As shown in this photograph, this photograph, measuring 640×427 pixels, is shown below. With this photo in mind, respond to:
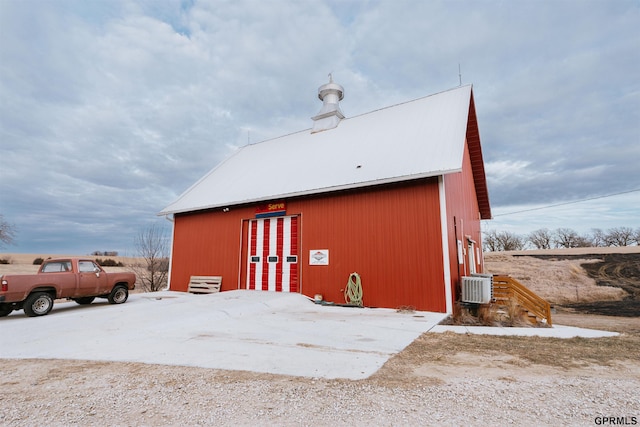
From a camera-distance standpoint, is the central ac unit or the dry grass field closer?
the central ac unit

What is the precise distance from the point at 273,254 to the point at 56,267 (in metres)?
6.27

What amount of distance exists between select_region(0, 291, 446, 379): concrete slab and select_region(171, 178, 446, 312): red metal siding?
2.34ft

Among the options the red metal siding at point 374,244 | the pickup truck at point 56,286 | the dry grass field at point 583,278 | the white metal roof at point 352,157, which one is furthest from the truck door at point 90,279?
the dry grass field at point 583,278

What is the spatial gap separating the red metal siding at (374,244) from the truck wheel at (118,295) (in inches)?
134

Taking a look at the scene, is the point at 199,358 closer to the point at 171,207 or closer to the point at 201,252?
the point at 201,252

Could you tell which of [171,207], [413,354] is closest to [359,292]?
[413,354]

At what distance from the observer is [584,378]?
4.01m

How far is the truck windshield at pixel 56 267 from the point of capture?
370 inches

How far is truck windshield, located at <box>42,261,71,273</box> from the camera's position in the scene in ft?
30.9

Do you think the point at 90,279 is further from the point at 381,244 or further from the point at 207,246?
the point at 381,244

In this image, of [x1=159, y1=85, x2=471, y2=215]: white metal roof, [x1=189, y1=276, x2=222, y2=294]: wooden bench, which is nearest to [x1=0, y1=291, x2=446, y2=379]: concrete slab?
[x1=189, y1=276, x2=222, y2=294]: wooden bench

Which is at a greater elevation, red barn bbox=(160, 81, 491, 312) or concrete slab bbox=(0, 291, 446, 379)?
red barn bbox=(160, 81, 491, 312)

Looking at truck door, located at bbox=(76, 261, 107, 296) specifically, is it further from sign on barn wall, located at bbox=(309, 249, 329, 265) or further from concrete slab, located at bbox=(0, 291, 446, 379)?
sign on barn wall, located at bbox=(309, 249, 329, 265)

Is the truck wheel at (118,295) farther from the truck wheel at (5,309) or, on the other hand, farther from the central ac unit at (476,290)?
the central ac unit at (476,290)
